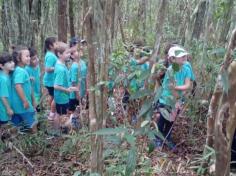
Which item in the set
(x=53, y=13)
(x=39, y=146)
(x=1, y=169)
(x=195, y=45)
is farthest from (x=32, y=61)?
(x=53, y=13)

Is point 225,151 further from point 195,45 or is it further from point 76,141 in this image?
point 195,45

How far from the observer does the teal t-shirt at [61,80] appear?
4.67 m

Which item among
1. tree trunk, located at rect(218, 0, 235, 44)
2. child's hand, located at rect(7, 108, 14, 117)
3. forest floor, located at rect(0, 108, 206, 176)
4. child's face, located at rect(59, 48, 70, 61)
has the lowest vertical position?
forest floor, located at rect(0, 108, 206, 176)

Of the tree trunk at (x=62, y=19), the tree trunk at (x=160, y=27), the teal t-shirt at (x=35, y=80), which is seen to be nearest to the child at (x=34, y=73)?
the teal t-shirt at (x=35, y=80)

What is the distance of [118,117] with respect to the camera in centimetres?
380

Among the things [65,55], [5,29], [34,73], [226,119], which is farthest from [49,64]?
[226,119]

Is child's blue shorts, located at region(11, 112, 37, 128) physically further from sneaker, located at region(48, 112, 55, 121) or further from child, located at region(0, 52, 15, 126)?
sneaker, located at region(48, 112, 55, 121)

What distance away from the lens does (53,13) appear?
11.2 metres

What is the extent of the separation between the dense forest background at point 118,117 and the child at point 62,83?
35cm

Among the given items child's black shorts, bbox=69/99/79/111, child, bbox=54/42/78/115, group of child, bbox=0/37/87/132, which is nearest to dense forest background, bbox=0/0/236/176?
group of child, bbox=0/37/87/132

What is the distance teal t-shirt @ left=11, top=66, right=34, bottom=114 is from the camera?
424 centimetres

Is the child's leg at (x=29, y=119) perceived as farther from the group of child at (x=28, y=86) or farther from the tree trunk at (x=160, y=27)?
the tree trunk at (x=160, y=27)

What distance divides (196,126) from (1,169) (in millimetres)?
2242

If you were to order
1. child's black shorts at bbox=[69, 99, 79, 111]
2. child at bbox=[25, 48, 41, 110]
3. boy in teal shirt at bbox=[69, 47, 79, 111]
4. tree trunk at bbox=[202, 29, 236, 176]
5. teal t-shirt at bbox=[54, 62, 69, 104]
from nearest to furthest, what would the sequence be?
tree trunk at bbox=[202, 29, 236, 176] < boy in teal shirt at bbox=[69, 47, 79, 111] < teal t-shirt at bbox=[54, 62, 69, 104] < child at bbox=[25, 48, 41, 110] < child's black shorts at bbox=[69, 99, 79, 111]
